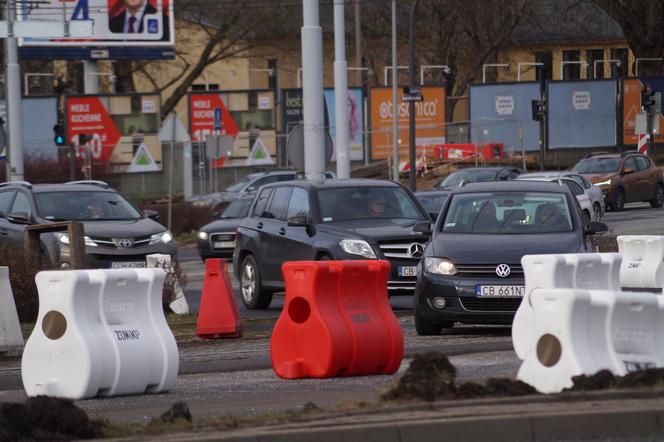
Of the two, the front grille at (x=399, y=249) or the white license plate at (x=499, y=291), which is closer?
the white license plate at (x=499, y=291)

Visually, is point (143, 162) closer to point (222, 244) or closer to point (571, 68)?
point (222, 244)

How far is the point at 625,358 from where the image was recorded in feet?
29.2

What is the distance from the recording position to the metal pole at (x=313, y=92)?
22906mm

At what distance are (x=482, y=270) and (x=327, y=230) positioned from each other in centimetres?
403

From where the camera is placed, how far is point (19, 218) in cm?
2073

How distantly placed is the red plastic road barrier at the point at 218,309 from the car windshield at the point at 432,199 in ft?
52.1

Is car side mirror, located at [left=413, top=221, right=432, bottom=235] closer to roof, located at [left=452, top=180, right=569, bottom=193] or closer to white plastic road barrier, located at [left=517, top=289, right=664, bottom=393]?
roof, located at [left=452, top=180, right=569, bottom=193]

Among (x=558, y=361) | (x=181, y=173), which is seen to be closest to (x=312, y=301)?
(x=558, y=361)

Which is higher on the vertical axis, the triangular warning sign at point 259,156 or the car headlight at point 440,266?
the car headlight at point 440,266

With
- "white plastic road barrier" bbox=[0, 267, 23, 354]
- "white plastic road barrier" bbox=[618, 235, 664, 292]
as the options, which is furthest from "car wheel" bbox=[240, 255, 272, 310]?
"white plastic road barrier" bbox=[0, 267, 23, 354]

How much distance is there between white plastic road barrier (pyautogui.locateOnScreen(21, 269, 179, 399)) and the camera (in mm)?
9781

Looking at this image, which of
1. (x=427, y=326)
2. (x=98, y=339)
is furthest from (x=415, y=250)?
(x=98, y=339)

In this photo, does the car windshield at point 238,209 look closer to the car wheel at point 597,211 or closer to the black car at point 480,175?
the car wheel at point 597,211

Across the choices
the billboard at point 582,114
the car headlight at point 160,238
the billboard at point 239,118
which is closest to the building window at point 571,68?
the billboard at point 582,114
